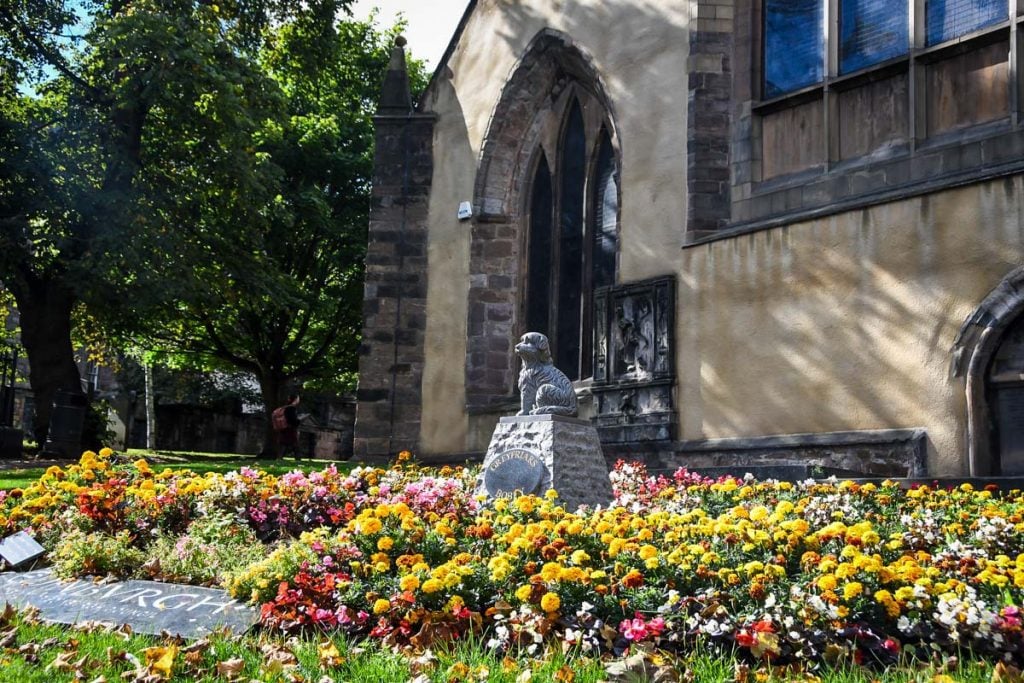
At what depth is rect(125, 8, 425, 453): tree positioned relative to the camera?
95.0 feet

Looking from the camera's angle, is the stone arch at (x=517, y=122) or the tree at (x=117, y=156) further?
the tree at (x=117, y=156)

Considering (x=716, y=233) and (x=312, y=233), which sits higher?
(x=312, y=233)

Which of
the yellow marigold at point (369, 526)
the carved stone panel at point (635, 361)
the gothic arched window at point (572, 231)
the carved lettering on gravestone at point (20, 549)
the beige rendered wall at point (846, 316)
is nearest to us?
the yellow marigold at point (369, 526)

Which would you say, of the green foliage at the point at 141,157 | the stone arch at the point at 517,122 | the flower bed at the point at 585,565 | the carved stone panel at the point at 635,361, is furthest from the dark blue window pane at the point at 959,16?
the green foliage at the point at 141,157

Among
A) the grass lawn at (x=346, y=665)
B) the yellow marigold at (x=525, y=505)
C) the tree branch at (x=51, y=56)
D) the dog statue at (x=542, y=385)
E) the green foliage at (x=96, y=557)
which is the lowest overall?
the grass lawn at (x=346, y=665)

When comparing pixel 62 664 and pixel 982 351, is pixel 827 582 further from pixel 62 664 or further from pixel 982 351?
pixel 982 351

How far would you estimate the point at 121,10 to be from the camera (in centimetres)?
2250

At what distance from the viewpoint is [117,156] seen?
21859 mm

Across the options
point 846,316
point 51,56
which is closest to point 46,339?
point 51,56

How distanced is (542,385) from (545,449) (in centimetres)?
71

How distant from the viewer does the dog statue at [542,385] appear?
970 cm

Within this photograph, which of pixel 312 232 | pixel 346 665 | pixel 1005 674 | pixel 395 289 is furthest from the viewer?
pixel 312 232

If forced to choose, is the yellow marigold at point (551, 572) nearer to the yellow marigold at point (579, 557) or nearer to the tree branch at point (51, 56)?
the yellow marigold at point (579, 557)

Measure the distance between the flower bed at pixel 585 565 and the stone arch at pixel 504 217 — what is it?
8232mm
